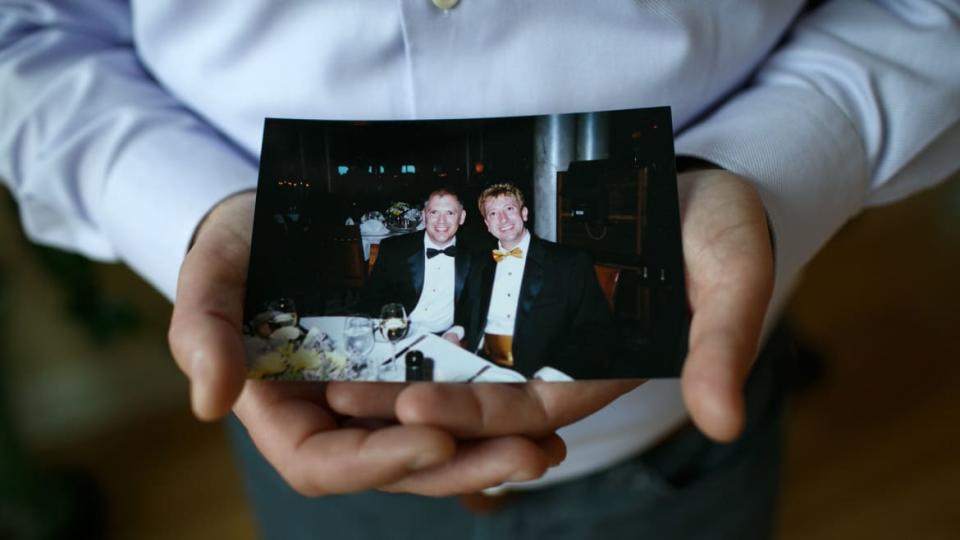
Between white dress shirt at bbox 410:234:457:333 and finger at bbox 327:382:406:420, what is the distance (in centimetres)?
4

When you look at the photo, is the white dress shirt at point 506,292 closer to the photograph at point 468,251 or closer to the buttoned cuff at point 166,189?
the photograph at point 468,251

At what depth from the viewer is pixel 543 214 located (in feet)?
1.53

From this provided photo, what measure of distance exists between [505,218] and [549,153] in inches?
2.0

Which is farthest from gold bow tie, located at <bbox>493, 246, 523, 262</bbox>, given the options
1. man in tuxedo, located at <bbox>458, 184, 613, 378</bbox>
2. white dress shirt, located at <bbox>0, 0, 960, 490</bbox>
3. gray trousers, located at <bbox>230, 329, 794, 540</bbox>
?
gray trousers, located at <bbox>230, 329, 794, 540</bbox>

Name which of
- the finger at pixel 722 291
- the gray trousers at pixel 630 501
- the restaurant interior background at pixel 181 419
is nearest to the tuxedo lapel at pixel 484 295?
the finger at pixel 722 291

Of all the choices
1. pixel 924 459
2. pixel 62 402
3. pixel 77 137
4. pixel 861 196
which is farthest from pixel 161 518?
pixel 924 459

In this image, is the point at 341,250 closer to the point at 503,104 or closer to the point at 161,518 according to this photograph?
the point at 503,104

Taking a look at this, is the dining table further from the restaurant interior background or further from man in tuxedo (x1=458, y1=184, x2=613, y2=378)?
the restaurant interior background

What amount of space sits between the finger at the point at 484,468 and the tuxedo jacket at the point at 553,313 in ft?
0.15

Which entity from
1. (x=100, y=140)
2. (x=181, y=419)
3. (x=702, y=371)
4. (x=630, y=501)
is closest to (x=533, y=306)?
(x=702, y=371)

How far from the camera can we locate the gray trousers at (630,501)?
606mm

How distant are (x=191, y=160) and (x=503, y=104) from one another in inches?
9.0

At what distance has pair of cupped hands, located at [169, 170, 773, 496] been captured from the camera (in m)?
0.37

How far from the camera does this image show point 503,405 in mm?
404
